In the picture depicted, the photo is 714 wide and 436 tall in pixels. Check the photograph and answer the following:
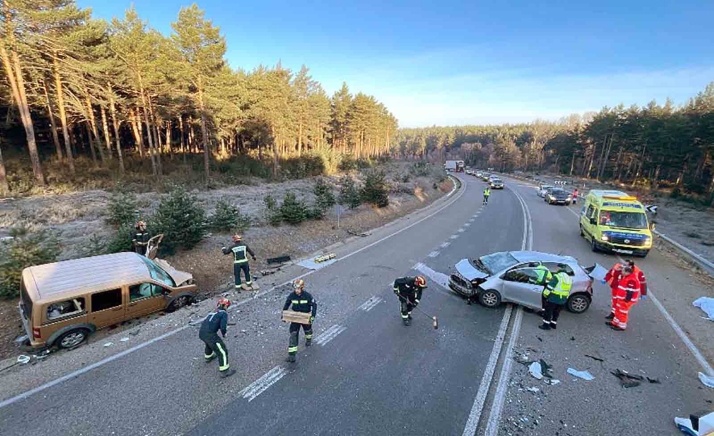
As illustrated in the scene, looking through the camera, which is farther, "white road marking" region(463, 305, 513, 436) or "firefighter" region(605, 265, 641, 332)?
"firefighter" region(605, 265, 641, 332)

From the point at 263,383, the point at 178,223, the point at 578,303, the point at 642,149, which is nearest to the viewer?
the point at 263,383

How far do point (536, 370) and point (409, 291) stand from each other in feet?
9.78

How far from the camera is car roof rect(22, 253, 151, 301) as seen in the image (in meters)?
6.80

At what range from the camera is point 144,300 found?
26.3 feet

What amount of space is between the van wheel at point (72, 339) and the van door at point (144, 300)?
89 cm

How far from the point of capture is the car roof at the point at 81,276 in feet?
22.3

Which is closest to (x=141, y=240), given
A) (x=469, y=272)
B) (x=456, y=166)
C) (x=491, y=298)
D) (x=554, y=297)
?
(x=469, y=272)

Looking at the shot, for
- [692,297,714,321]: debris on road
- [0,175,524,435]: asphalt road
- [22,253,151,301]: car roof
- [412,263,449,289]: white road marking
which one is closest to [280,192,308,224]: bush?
[412,263,449,289]: white road marking

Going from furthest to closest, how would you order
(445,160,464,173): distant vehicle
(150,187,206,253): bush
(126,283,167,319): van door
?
(445,160,464,173): distant vehicle
(150,187,206,253): bush
(126,283,167,319): van door

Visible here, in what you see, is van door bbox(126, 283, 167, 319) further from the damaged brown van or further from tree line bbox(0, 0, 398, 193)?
tree line bbox(0, 0, 398, 193)

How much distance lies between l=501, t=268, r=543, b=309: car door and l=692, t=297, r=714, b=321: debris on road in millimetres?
4899

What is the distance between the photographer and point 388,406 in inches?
207

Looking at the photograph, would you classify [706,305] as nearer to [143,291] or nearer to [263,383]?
[263,383]

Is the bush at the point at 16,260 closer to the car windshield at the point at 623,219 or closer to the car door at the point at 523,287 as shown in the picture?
the car door at the point at 523,287
